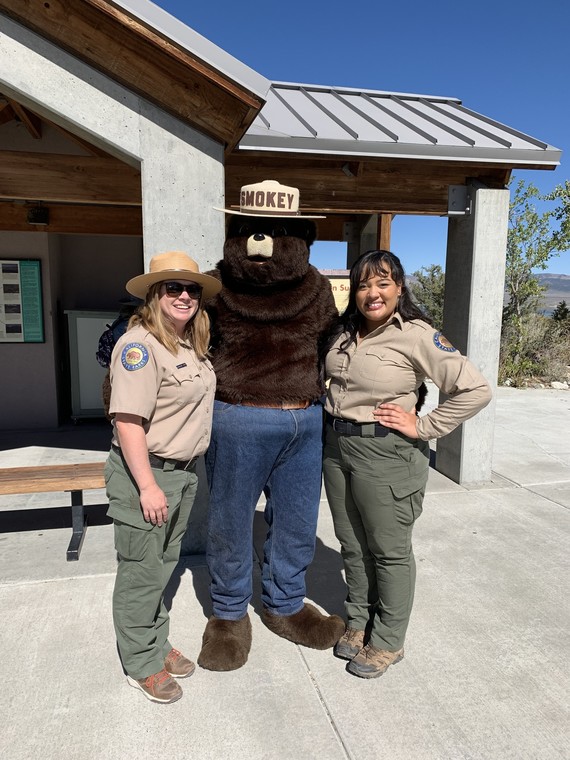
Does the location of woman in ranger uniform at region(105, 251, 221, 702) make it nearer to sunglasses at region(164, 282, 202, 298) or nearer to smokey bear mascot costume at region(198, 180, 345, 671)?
sunglasses at region(164, 282, 202, 298)

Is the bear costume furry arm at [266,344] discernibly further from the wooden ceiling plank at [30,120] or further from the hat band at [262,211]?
the wooden ceiling plank at [30,120]

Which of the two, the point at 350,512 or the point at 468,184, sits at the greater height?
the point at 468,184

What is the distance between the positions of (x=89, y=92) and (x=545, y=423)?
7078mm

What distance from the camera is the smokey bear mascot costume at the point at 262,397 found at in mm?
2367

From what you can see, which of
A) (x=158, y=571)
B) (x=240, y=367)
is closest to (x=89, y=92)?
(x=240, y=367)

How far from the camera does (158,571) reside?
2188 millimetres

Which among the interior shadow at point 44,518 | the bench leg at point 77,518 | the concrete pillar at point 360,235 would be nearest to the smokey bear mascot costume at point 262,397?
the bench leg at point 77,518

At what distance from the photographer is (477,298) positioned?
15.6 feet

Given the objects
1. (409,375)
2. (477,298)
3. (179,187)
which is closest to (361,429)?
(409,375)

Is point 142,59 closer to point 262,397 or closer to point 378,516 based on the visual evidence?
point 262,397

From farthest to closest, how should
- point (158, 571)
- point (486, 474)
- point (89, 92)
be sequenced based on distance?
point (486, 474)
point (89, 92)
point (158, 571)

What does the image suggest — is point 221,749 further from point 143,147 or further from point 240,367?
point 143,147

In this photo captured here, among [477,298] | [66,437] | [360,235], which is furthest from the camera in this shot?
[360,235]

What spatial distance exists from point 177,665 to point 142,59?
3011mm
